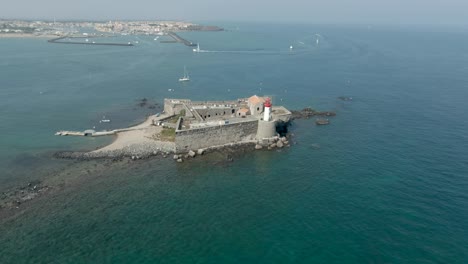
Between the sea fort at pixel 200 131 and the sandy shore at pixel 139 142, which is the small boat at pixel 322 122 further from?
the sandy shore at pixel 139 142

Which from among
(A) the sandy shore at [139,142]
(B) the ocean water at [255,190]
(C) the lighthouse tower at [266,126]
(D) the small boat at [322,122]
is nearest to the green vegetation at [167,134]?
(A) the sandy shore at [139,142]

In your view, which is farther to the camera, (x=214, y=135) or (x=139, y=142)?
(x=139, y=142)

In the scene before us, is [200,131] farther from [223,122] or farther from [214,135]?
[223,122]

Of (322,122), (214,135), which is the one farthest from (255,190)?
(322,122)

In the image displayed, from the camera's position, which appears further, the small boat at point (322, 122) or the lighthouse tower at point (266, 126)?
the small boat at point (322, 122)

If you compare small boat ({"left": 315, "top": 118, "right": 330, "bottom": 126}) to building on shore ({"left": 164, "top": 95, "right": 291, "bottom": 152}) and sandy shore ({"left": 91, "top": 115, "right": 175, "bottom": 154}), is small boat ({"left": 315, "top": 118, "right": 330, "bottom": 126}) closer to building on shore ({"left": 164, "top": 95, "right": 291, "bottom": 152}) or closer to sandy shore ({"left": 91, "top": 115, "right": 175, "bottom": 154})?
building on shore ({"left": 164, "top": 95, "right": 291, "bottom": 152})

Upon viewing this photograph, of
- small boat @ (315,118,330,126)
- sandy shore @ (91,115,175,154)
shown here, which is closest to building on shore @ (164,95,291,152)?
sandy shore @ (91,115,175,154)
